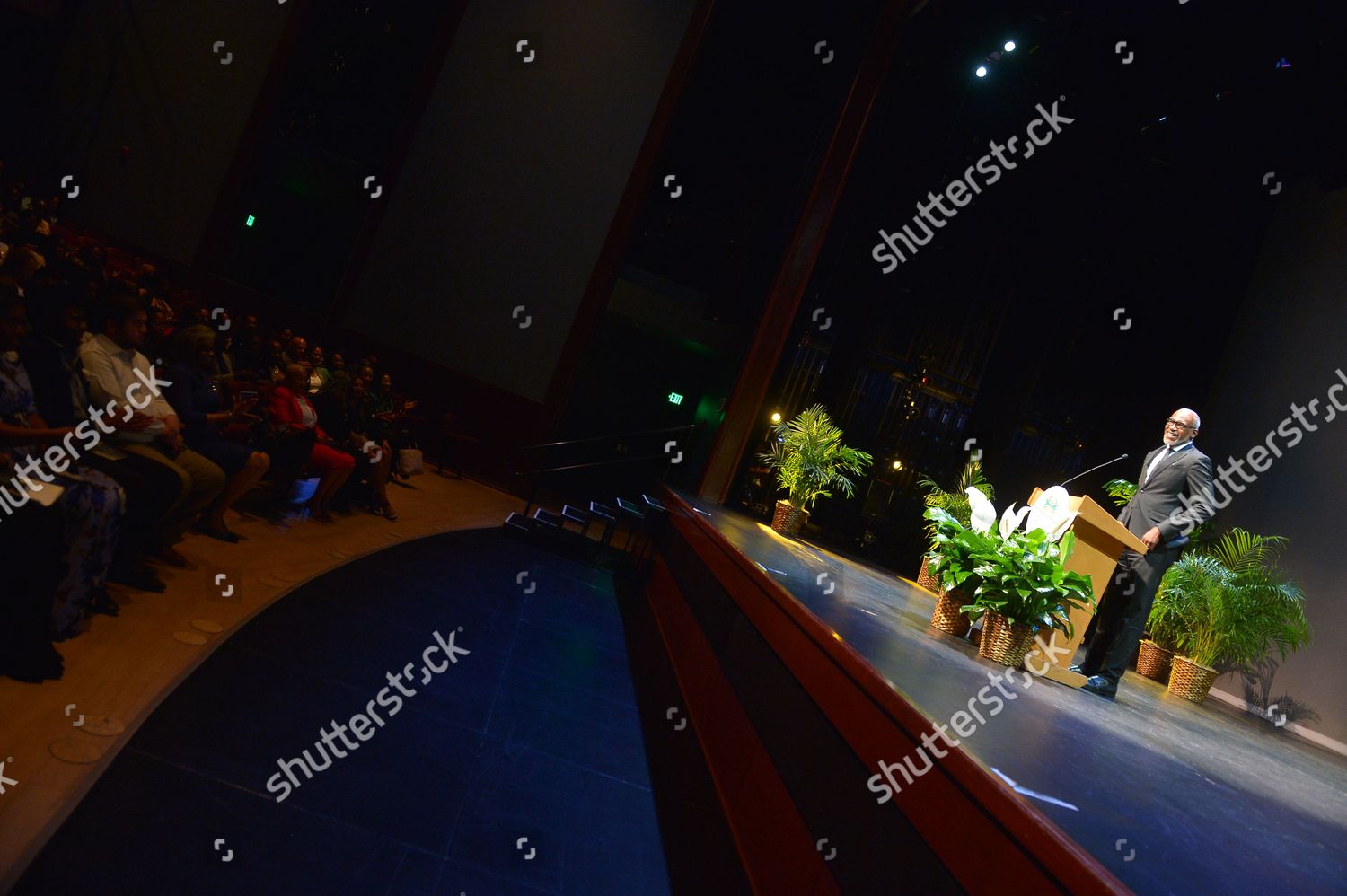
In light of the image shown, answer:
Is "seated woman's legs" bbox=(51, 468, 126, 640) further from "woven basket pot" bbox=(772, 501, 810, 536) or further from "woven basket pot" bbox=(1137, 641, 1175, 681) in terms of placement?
"woven basket pot" bbox=(1137, 641, 1175, 681)

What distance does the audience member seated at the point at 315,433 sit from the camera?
15.7 feet

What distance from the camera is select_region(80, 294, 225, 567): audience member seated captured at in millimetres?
3117

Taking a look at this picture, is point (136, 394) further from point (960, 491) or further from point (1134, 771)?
point (960, 491)

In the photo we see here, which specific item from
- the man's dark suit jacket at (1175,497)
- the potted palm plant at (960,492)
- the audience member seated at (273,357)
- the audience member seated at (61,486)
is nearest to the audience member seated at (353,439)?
the audience member seated at (273,357)

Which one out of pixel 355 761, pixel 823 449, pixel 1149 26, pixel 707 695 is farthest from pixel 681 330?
pixel 355 761

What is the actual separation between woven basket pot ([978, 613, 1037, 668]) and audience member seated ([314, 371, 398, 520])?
4.24 meters

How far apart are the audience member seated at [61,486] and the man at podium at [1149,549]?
3.65 metres

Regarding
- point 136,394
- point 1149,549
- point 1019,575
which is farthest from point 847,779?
point 136,394

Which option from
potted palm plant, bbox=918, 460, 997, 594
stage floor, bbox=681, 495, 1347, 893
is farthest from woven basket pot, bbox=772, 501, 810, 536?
stage floor, bbox=681, 495, 1347, 893

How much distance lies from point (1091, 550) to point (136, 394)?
12.1ft

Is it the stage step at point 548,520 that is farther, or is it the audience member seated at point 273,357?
the stage step at point 548,520

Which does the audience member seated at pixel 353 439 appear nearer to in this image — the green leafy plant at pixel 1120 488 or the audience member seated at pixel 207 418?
the audience member seated at pixel 207 418

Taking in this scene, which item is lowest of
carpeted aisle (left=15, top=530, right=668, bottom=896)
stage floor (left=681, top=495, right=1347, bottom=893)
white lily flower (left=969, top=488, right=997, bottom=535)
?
carpeted aisle (left=15, top=530, right=668, bottom=896)

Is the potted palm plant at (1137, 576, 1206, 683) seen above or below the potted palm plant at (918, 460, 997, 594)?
below
